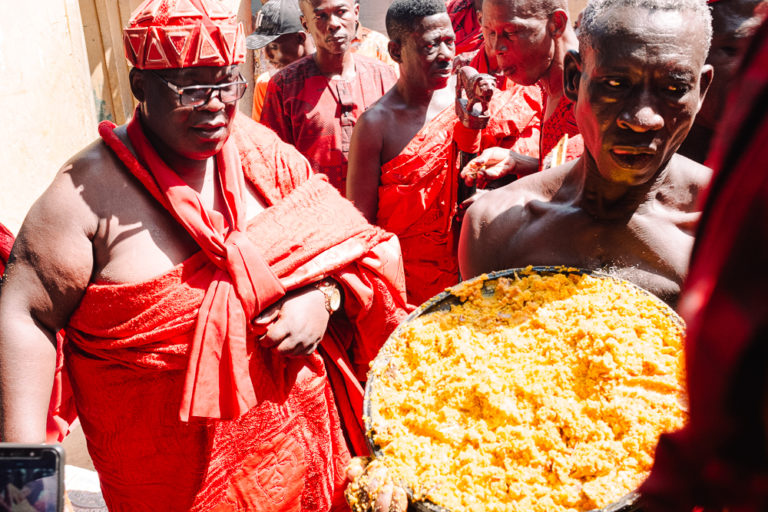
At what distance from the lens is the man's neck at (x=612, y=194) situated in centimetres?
198

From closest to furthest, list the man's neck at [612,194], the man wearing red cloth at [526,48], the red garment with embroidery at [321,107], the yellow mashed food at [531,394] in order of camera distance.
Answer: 1. the yellow mashed food at [531,394]
2. the man's neck at [612,194]
3. the man wearing red cloth at [526,48]
4. the red garment with embroidery at [321,107]

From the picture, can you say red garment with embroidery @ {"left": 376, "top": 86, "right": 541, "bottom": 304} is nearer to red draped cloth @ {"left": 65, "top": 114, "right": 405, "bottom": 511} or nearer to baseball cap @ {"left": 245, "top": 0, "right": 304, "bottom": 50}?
red draped cloth @ {"left": 65, "top": 114, "right": 405, "bottom": 511}

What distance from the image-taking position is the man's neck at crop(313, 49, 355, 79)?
4973 millimetres

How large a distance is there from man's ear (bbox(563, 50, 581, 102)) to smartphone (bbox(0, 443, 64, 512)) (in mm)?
1582

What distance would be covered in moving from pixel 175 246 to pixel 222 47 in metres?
0.67

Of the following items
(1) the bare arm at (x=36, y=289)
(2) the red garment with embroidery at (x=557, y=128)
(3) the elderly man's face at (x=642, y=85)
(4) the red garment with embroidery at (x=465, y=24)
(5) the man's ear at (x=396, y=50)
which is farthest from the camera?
(4) the red garment with embroidery at (x=465, y=24)

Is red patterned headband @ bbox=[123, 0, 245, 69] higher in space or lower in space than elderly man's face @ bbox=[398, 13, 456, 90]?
higher

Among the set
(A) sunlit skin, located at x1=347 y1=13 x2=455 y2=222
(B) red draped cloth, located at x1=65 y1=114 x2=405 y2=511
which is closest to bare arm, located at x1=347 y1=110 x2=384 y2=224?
(A) sunlit skin, located at x1=347 y1=13 x2=455 y2=222

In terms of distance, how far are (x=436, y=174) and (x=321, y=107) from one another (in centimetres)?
118

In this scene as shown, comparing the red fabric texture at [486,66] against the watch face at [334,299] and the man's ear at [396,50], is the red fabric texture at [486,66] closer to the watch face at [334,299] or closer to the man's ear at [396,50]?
the man's ear at [396,50]

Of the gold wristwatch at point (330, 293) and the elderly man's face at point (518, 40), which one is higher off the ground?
the elderly man's face at point (518, 40)

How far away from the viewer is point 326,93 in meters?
4.90

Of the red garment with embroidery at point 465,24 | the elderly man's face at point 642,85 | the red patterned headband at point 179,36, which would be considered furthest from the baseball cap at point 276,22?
the elderly man's face at point 642,85

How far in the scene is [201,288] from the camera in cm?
229
